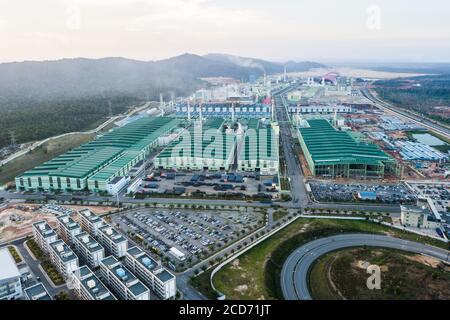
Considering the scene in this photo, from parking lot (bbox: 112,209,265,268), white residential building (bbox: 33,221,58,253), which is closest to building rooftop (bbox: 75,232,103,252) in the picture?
white residential building (bbox: 33,221,58,253)

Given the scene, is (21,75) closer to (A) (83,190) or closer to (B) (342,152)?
(A) (83,190)

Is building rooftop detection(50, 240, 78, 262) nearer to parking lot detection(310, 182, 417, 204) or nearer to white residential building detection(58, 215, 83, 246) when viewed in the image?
white residential building detection(58, 215, 83, 246)

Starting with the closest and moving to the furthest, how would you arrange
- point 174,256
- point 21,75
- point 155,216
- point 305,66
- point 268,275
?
point 268,275, point 174,256, point 155,216, point 21,75, point 305,66

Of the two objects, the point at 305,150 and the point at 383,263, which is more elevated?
the point at 305,150

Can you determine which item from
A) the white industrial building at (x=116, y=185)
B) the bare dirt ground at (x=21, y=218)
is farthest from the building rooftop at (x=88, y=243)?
the white industrial building at (x=116, y=185)

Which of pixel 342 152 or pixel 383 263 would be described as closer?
pixel 383 263

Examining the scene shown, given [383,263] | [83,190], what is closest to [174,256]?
[383,263]

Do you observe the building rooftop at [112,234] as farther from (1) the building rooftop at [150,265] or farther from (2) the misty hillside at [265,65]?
(2) the misty hillside at [265,65]
